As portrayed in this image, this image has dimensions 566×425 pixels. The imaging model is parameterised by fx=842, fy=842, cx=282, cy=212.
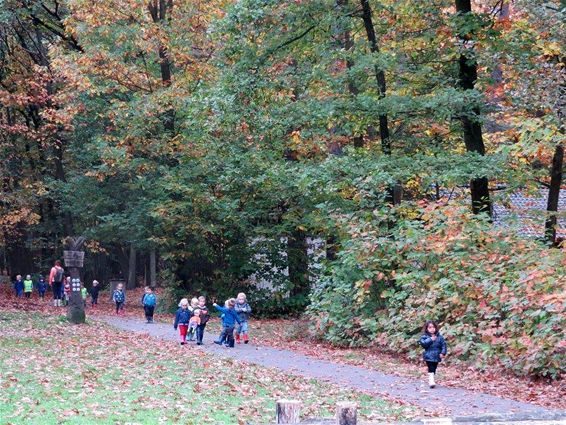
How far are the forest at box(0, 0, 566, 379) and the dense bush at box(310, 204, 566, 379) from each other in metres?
0.05

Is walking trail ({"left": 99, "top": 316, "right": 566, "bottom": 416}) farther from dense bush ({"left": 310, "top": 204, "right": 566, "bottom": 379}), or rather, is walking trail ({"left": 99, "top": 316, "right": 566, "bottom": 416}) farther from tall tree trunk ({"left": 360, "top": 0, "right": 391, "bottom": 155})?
tall tree trunk ({"left": 360, "top": 0, "right": 391, "bottom": 155})

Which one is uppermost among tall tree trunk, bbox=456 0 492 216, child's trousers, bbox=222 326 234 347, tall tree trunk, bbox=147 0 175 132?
tall tree trunk, bbox=147 0 175 132

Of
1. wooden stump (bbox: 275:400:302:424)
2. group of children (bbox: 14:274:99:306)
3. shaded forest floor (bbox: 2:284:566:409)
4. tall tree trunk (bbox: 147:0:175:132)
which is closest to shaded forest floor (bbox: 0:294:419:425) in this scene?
shaded forest floor (bbox: 2:284:566:409)

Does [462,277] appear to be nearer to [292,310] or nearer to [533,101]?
[533,101]

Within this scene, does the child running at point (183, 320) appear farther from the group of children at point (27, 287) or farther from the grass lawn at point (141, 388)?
the group of children at point (27, 287)

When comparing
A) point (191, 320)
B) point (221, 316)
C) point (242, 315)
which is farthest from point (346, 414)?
point (242, 315)

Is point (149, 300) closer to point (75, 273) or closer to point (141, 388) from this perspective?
point (75, 273)

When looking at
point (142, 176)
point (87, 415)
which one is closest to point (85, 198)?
point (142, 176)

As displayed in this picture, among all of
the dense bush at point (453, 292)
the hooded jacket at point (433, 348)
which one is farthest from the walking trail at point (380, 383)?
the dense bush at point (453, 292)

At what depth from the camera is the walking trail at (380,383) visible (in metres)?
12.7

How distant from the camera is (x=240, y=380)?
15258 millimetres

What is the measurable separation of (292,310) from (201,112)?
12408 millimetres

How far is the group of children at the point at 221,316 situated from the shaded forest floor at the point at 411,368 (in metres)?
0.94

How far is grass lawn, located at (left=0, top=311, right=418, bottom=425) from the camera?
11.4 meters
